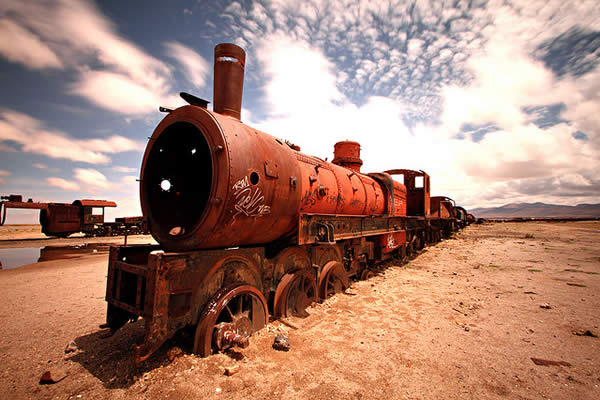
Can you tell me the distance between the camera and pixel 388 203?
28.2 feet

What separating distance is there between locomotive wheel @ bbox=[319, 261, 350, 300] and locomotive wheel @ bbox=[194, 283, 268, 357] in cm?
190

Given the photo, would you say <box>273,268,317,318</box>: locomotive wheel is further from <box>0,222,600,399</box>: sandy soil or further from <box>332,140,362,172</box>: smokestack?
<box>332,140,362,172</box>: smokestack

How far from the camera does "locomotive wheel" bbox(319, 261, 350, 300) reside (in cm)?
557

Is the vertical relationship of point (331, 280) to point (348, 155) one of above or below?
below

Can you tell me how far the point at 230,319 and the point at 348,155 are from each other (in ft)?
20.9

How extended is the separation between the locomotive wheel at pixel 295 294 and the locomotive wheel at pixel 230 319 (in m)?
0.43

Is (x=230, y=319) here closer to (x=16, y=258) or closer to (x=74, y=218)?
(x=16, y=258)

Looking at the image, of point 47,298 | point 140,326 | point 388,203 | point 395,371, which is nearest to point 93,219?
point 47,298

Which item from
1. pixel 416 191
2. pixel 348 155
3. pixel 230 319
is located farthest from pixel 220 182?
pixel 416 191

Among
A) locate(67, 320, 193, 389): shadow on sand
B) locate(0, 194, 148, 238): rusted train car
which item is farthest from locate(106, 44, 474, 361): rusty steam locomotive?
locate(0, 194, 148, 238): rusted train car

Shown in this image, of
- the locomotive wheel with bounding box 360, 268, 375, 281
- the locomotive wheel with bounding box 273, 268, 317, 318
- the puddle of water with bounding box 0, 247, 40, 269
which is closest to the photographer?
the locomotive wheel with bounding box 273, 268, 317, 318

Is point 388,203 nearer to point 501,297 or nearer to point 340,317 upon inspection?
point 501,297

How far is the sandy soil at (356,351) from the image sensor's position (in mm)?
2793

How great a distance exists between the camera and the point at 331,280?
5.98 metres
